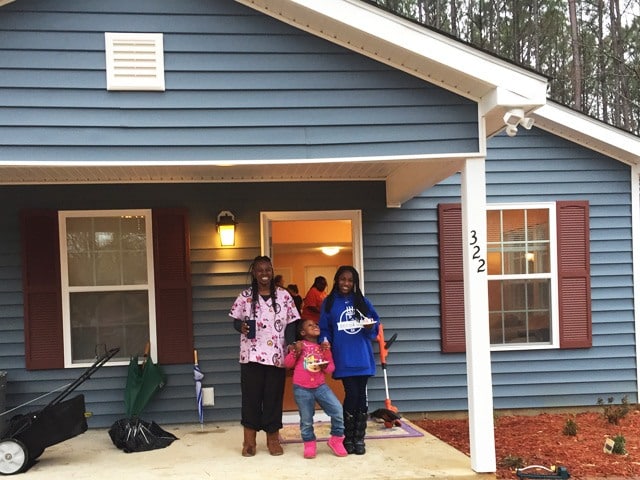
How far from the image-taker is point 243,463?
13.9ft

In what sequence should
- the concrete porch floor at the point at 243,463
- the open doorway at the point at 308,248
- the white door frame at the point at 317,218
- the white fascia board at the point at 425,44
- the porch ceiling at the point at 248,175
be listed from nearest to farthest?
the white fascia board at the point at 425,44 < the concrete porch floor at the point at 243,463 < the porch ceiling at the point at 248,175 < the white door frame at the point at 317,218 < the open doorway at the point at 308,248

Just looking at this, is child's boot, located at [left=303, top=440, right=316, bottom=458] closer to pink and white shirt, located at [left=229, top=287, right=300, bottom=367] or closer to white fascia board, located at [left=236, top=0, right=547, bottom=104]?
pink and white shirt, located at [left=229, top=287, right=300, bottom=367]

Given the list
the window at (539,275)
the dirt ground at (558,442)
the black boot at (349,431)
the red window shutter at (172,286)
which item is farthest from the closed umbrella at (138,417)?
the window at (539,275)

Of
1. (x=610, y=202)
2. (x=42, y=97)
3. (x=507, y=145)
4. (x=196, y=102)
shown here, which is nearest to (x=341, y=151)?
(x=196, y=102)

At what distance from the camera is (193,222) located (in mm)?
5688

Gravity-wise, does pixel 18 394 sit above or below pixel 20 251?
below

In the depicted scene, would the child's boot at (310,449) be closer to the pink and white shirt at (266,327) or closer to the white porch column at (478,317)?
the pink and white shirt at (266,327)

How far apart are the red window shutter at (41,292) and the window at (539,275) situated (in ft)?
12.8

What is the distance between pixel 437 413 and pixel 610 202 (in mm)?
2814

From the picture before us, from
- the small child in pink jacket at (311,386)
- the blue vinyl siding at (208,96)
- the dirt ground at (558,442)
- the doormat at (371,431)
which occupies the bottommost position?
the dirt ground at (558,442)

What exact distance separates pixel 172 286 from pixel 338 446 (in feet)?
7.37

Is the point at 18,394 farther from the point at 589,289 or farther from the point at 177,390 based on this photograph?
the point at 589,289

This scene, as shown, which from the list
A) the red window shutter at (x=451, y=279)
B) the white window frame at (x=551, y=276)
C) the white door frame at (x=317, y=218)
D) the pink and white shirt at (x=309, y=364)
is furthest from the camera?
the white window frame at (x=551, y=276)

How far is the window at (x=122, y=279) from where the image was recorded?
5496 millimetres
